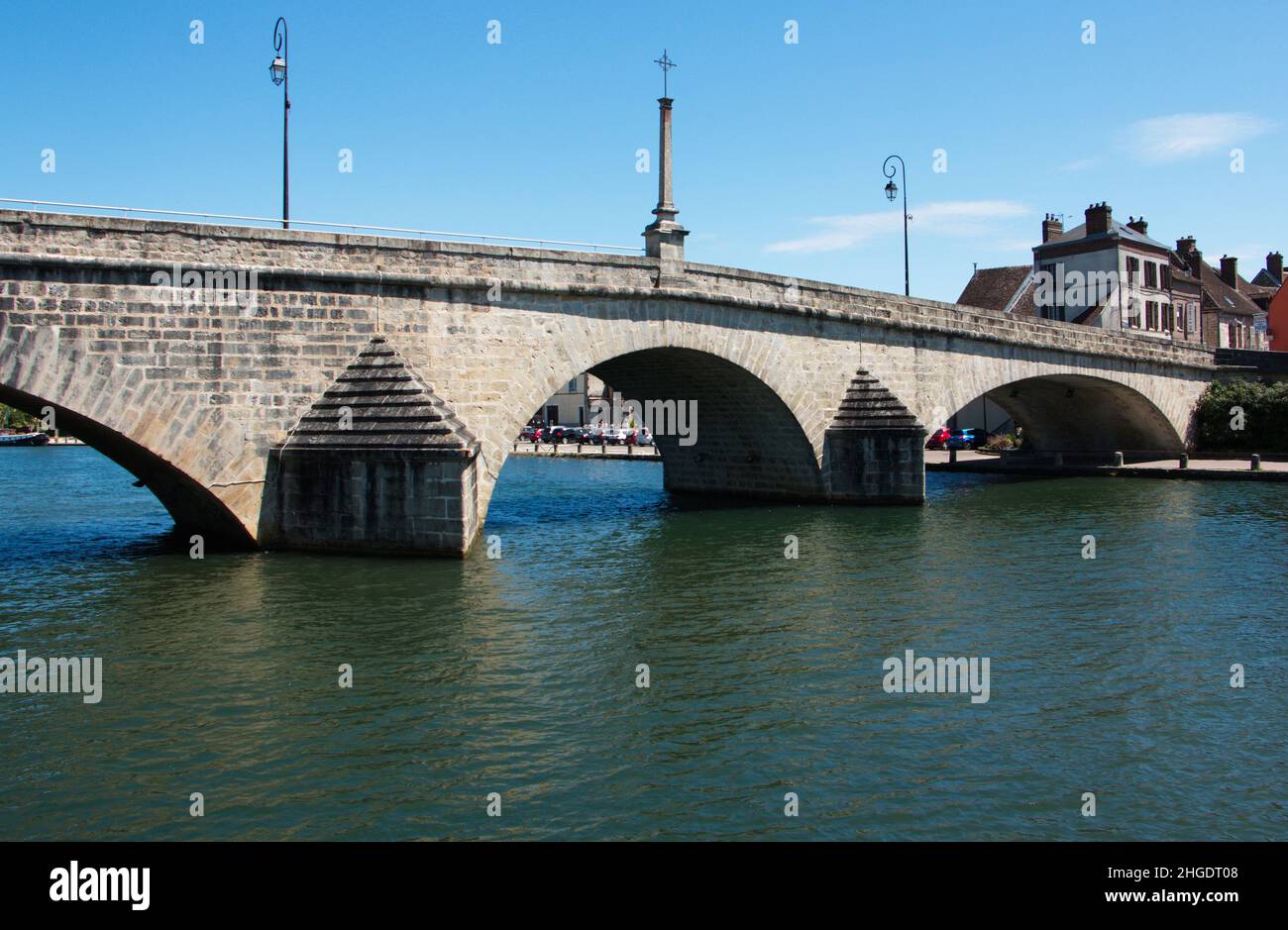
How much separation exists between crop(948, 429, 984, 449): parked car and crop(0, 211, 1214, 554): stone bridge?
25.5 metres

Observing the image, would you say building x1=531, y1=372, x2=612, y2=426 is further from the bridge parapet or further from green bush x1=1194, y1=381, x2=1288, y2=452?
the bridge parapet

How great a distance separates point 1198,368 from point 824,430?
2194 centimetres

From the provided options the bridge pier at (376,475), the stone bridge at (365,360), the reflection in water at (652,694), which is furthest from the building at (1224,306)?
the bridge pier at (376,475)

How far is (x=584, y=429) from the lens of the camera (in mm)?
68625

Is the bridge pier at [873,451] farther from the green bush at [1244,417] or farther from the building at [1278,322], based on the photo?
the building at [1278,322]

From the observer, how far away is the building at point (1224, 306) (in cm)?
6138

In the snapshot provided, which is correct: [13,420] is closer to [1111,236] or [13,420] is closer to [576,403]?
[576,403]

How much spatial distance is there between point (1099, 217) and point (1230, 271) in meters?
20.5

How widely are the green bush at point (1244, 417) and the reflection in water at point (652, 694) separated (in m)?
21.4

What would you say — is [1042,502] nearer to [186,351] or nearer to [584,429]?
[186,351]

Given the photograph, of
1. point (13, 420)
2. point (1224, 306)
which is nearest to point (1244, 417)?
point (1224, 306)

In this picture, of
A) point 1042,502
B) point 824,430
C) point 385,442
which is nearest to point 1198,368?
point 1042,502

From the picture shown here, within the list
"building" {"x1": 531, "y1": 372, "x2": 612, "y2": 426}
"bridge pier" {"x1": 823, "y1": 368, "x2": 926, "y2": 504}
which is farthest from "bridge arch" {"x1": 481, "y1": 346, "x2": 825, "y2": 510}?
"building" {"x1": 531, "y1": 372, "x2": 612, "y2": 426}
